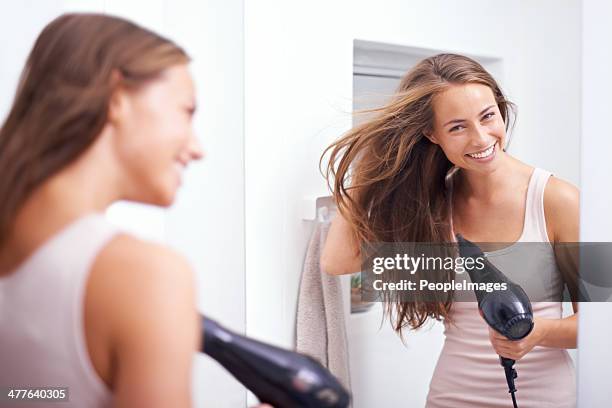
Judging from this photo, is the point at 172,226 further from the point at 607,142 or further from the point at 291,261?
the point at 607,142

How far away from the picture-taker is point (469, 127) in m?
0.97

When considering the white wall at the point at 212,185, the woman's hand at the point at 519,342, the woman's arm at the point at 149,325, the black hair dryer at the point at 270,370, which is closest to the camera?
the woman's arm at the point at 149,325

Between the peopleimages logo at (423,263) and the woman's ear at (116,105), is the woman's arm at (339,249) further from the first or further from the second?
the woman's ear at (116,105)

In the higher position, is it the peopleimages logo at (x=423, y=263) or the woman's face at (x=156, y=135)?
the woman's face at (x=156, y=135)

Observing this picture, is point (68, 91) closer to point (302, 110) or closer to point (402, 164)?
point (302, 110)

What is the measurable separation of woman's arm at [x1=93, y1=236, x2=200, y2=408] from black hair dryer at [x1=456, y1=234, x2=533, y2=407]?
1.89ft

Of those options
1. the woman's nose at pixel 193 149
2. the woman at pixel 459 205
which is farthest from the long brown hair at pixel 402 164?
the woman's nose at pixel 193 149

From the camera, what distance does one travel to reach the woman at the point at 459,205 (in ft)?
3.19

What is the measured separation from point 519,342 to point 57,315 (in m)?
0.74

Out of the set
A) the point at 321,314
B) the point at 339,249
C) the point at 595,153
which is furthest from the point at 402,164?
the point at 595,153

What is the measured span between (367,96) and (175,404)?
616mm

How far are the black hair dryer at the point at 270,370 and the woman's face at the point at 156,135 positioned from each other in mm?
148

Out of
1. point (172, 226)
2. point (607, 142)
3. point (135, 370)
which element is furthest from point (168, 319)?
point (607, 142)

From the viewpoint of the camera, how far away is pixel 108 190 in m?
0.61
